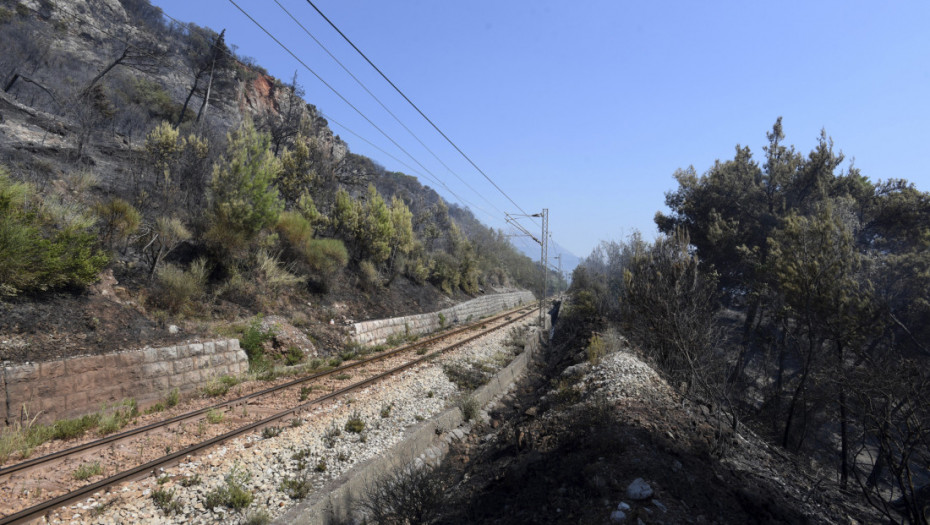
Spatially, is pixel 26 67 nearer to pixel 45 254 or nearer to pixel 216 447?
pixel 45 254

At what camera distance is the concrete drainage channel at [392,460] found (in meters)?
5.06

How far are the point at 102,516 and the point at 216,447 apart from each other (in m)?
1.80

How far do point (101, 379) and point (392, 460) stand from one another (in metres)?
5.83

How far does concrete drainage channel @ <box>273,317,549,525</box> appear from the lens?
199 inches

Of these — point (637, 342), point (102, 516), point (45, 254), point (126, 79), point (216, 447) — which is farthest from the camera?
point (126, 79)

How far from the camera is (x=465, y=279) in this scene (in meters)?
35.3

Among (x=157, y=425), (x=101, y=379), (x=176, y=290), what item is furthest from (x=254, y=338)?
(x=157, y=425)

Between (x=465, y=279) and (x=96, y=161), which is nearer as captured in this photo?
(x=96, y=161)

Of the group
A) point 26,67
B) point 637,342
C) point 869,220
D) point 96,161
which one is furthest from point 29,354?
point 869,220

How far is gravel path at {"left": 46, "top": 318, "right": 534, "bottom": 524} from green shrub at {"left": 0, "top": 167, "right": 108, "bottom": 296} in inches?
234

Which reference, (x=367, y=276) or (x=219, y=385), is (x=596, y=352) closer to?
(x=219, y=385)

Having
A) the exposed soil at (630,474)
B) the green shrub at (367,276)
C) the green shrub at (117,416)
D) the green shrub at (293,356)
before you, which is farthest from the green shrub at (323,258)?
the exposed soil at (630,474)

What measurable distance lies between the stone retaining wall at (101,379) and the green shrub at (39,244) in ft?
7.21

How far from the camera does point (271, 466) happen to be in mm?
5918
